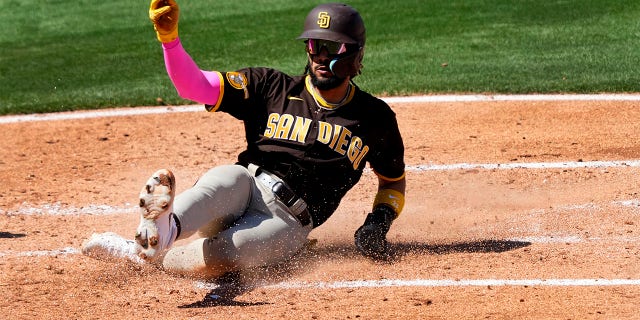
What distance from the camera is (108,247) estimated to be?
5645mm

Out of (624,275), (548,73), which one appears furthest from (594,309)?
(548,73)

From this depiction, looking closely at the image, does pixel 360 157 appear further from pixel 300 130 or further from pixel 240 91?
pixel 240 91

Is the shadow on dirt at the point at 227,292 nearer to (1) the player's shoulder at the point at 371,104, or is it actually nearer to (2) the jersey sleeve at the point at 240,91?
(2) the jersey sleeve at the point at 240,91

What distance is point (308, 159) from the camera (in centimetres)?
609

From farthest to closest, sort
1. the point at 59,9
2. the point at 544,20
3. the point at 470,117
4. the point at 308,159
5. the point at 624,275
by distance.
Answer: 1. the point at 59,9
2. the point at 544,20
3. the point at 470,117
4. the point at 308,159
5. the point at 624,275

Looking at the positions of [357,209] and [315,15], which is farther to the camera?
[357,209]

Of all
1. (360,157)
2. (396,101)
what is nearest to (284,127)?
(360,157)

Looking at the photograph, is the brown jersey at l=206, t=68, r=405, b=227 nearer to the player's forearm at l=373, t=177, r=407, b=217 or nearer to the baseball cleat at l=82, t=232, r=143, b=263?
the player's forearm at l=373, t=177, r=407, b=217

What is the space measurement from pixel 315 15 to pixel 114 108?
14.5 ft

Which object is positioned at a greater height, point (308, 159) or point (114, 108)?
point (308, 159)

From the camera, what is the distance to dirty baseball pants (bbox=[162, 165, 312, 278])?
5.72 metres

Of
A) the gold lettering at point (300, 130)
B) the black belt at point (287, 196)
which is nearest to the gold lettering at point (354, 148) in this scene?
the gold lettering at point (300, 130)

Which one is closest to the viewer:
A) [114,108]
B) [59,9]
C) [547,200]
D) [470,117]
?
[547,200]

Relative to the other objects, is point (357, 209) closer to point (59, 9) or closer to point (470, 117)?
point (470, 117)
